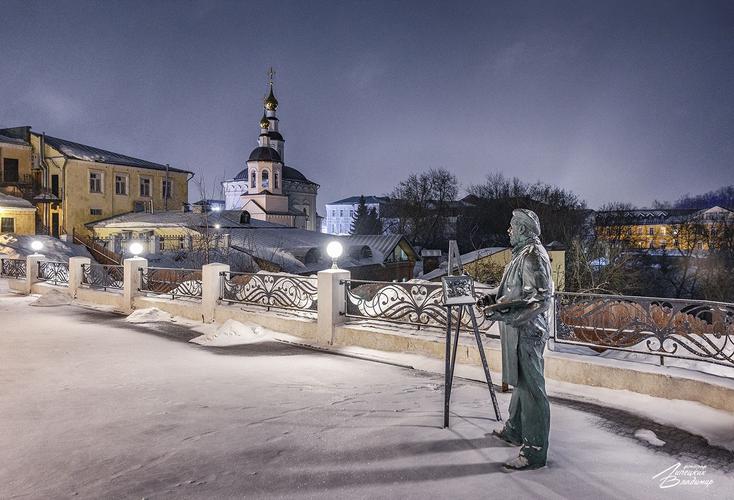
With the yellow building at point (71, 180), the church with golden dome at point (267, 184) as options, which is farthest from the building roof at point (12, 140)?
the church with golden dome at point (267, 184)

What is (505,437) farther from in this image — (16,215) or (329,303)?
(16,215)

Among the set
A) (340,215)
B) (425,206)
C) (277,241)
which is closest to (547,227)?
(425,206)

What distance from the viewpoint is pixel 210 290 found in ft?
39.3

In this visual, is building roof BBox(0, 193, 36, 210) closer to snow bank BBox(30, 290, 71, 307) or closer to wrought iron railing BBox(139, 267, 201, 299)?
snow bank BBox(30, 290, 71, 307)

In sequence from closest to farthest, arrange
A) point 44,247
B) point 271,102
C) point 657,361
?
point 657,361
point 44,247
point 271,102

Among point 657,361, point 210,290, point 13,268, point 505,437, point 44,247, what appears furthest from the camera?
point 44,247

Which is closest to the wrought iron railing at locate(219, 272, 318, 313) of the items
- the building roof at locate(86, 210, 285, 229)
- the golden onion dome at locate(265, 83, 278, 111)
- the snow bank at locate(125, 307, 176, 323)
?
the snow bank at locate(125, 307, 176, 323)

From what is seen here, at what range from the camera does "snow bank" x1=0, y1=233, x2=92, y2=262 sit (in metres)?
28.9

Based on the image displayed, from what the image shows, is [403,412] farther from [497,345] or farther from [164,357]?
[164,357]

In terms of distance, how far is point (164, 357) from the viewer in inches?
340

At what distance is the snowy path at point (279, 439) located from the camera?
4066 millimetres

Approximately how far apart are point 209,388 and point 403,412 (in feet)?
8.64

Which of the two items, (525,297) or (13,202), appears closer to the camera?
(525,297)

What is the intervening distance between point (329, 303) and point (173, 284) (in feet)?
21.2
